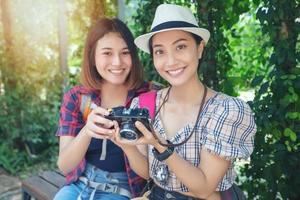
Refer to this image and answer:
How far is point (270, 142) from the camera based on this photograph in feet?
8.32

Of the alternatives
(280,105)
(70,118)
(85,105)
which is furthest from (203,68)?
(70,118)

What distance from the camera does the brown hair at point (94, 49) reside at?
2348 millimetres

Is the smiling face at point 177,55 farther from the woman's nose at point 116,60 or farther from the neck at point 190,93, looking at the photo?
the woman's nose at point 116,60

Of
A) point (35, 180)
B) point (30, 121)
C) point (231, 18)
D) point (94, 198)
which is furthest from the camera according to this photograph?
point (30, 121)

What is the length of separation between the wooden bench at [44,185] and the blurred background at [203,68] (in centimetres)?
106

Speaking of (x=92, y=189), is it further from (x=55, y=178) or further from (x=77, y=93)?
(x=55, y=178)

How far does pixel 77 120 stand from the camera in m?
2.44

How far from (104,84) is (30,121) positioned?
2918mm

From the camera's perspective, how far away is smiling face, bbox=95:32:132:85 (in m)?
2.32

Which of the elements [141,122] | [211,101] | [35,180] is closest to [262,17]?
[211,101]

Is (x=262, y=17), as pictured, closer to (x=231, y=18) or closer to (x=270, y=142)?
(x=231, y=18)

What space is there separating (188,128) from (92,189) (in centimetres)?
77

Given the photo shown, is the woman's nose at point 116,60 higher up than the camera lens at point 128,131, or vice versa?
the woman's nose at point 116,60

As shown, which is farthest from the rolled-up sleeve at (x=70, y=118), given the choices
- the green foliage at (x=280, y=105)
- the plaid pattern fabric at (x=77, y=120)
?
the green foliage at (x=280, y=105)
